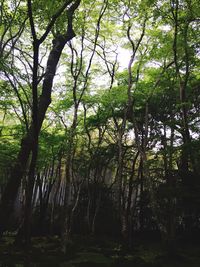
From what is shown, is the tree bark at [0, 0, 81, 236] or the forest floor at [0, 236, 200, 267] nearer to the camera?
the tree bark at [0, 0, 81, 236]

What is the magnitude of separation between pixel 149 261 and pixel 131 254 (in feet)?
4.65

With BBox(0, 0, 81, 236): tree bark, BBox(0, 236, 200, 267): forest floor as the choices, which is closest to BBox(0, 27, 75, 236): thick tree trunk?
BBox(0, 0, 81, 236): tree bark

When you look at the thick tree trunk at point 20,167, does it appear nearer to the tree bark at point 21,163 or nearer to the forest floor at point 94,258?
the tree bark at point 21,163

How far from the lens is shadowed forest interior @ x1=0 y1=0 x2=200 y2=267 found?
8.80 metres

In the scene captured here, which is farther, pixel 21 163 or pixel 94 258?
pixel 94 258

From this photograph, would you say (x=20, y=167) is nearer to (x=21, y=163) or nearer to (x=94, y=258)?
(x=21, y=163)

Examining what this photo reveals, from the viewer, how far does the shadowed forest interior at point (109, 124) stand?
28.9ft

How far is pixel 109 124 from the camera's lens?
1811 cm

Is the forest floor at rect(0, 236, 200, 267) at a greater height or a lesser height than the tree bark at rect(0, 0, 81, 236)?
lesser

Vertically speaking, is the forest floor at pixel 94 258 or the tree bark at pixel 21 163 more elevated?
the tree bark at pixel 21 163

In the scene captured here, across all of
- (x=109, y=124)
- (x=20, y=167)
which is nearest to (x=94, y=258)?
(x=20, y=167)

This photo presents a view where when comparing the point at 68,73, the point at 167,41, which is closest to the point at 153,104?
the point at 167,41

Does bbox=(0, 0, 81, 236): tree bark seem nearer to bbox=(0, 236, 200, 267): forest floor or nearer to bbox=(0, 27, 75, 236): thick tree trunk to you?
bbox=(0, 27, 75, 236): thick tree trunk

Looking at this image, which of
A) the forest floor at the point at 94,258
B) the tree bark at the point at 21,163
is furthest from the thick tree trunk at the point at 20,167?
the forest floor at the point at 94,258
